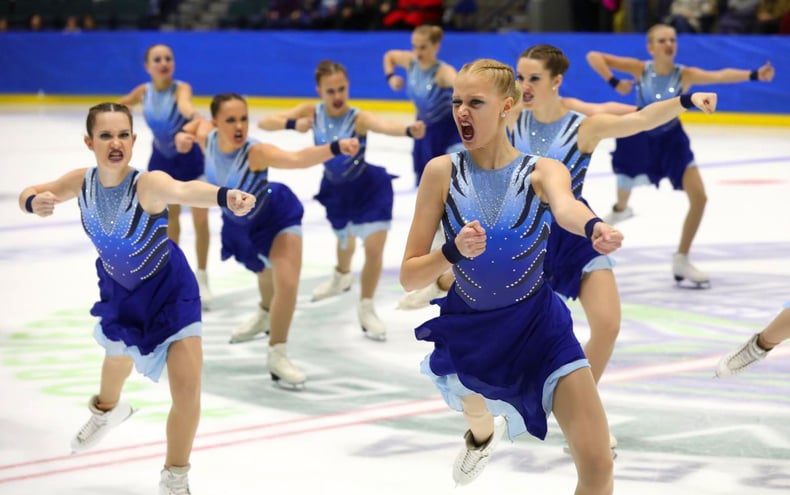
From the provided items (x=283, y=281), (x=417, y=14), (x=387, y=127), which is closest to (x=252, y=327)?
(x=283, y=281)

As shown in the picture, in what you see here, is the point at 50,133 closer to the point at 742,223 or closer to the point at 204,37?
the point at 204,37

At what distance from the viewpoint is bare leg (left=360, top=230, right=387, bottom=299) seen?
294 inches

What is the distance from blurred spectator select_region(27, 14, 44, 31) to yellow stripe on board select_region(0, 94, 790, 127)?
1207mm

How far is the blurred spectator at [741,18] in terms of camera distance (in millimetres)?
15844

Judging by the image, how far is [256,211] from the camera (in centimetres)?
664

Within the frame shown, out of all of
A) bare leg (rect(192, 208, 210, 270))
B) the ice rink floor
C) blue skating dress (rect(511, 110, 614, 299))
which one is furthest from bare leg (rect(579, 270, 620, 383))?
bare leg (rect(192, 208, 210, 270))

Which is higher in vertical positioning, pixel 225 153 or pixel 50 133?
pixel 225 153

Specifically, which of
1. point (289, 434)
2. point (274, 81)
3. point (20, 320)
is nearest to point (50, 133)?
point (274, 81)

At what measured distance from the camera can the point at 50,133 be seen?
56.4ft

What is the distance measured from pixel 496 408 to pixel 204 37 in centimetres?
1681

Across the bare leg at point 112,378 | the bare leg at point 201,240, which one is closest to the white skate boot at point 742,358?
the bare leg at point 112,378

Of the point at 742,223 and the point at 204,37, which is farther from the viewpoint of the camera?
the point at 204,37

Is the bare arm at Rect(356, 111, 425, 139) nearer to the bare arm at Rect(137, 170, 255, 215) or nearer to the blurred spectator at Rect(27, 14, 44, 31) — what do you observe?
the bare arm at Rect(137, 170, 255, 215)

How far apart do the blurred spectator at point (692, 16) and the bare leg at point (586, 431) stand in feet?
42.6
